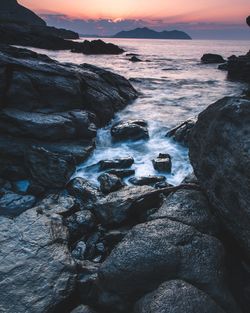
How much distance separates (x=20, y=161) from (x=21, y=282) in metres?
5.28

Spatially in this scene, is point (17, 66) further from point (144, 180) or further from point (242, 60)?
point (242, 60)

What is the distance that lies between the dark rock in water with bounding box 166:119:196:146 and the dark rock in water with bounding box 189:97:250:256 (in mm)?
5491

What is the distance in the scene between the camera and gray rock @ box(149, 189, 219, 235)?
5203 millimetres

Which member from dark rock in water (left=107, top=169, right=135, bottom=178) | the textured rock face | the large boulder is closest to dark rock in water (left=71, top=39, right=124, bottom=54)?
the textured rock face

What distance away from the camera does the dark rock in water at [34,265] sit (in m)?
4.41

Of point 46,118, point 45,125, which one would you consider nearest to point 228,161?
point 45,125

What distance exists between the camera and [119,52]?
199ft

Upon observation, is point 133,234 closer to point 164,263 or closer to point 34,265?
point 164,263

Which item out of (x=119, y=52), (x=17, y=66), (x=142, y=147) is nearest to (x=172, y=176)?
(x=142, y=147)

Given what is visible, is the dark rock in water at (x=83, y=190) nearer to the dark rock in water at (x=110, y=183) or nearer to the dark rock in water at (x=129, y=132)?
the dark rock in water at (x=110, y=183)

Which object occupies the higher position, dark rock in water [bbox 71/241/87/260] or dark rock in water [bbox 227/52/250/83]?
dark rock in water [bbox 227/52/250/83]

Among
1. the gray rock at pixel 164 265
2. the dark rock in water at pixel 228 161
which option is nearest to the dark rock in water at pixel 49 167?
the dark rock in water at pixel 228 161

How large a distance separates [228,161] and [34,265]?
3.50m

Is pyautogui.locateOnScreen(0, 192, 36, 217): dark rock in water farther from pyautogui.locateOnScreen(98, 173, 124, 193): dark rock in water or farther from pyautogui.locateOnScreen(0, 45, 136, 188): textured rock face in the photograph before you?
pyautogui.locateOnScreen(98, 173, 124, 193): dark rock in water
